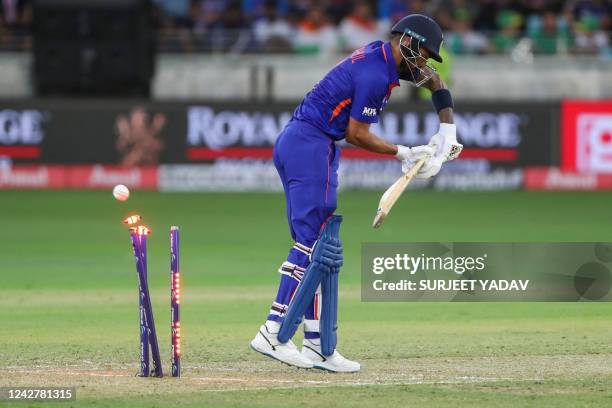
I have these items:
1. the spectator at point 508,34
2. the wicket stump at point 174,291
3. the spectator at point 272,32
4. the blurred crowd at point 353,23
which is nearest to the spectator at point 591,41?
the blurred crowd at point 353,23

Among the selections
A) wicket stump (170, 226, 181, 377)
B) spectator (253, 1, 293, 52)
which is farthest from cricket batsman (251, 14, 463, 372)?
spectator (253, 1, 293, 52)

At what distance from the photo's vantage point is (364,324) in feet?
31.8

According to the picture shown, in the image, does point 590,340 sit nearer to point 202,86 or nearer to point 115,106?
point 115,106

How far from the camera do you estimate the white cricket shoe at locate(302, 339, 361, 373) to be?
756 cm

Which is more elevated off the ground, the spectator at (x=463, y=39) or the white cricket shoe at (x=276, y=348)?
the spectator at (x=463, y=39)

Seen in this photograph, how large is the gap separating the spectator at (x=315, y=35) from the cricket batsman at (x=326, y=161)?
17.4 metres

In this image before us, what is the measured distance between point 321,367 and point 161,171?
15.0 meters

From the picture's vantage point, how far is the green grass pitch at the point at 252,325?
6.93 meters

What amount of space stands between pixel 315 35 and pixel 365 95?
58.8 feet

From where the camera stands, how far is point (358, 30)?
24.8 meters

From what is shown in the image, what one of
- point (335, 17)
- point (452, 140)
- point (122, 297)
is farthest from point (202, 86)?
point (452, 140)

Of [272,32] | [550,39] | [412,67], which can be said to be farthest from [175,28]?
[412,67]

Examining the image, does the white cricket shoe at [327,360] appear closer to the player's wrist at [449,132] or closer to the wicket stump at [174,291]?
the wicket stump at [174,291]

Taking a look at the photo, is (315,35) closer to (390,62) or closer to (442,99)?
(442,99)
